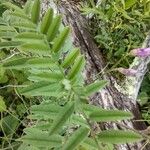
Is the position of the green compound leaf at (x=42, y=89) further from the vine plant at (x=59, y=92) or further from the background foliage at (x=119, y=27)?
the background foliage at (x=119, y=27)

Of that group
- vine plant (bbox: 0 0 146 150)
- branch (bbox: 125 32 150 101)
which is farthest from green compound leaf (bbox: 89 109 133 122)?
branch (bbox: 125 32 150 101)

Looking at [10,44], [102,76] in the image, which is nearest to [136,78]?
[102,76]

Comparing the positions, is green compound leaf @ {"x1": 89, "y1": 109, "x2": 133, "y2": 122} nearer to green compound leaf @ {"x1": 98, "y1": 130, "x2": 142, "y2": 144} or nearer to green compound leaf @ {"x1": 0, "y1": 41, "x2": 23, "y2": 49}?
green compound leaf @ {"x1": 98, "y1": 130, "x2": 142, "y2": 144}

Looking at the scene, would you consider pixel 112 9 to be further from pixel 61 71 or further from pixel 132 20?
pixel 61 71

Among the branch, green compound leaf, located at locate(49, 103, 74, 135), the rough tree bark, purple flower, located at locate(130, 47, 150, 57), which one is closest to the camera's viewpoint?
green compound leaf, located at locate(49, 103, 74, 135)

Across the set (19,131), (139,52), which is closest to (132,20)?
(19,131)

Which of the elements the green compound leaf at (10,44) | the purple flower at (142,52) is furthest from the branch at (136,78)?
the green compound leaf at (10,44)
